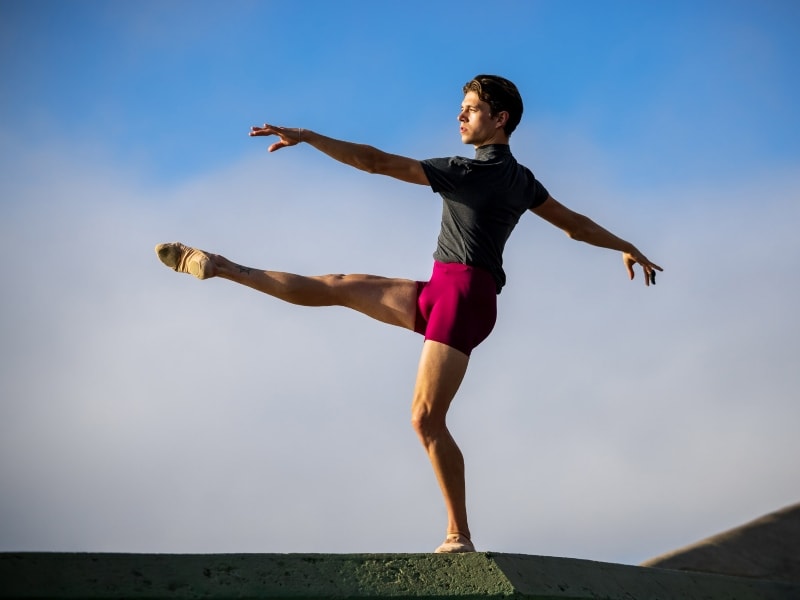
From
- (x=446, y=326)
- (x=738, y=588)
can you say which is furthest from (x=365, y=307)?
(x=738, y=588)

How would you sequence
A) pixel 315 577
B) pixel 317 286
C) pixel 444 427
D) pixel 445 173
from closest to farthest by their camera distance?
pixel 315 577 < pixel 444 427 < pixel 445 173 < pixel 317 286

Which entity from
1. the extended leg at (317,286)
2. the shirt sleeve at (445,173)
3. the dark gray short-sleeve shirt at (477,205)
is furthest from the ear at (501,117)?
the extended leg at (317,286)

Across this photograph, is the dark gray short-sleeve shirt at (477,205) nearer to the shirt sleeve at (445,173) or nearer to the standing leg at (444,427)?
the shirt sleeve at (445,173)

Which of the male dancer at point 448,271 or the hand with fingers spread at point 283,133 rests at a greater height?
the hand with fingers spread at point 283,133

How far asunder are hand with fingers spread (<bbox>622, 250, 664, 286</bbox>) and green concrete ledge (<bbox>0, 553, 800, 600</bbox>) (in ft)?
6.81

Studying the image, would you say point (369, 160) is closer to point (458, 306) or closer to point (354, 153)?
point (354, 153)

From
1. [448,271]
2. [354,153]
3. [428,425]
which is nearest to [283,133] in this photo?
[354,153]

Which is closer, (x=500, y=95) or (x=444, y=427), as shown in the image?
(x=444, y=427)

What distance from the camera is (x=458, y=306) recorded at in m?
6.29

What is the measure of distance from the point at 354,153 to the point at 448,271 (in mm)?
908

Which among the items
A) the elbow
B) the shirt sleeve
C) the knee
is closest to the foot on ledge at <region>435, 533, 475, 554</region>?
the knee

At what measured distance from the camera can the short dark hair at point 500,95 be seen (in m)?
6.64

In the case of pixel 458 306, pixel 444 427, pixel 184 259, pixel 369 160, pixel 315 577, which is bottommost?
pixel 315 577

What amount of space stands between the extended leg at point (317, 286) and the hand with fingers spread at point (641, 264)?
5.77ft
